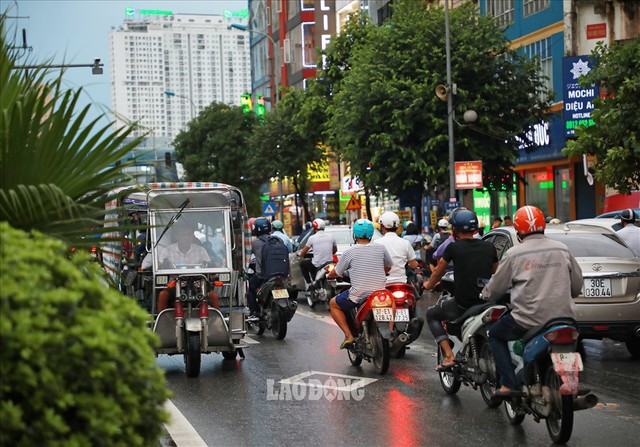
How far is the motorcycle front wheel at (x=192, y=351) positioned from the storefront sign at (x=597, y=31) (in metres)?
27.9

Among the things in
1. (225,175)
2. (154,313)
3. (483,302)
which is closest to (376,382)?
(483,302)

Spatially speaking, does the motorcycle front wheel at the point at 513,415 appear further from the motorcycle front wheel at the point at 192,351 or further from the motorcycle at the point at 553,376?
the motorcycle front wheel at the point at 192,351

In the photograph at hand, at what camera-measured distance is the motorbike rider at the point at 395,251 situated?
45.2 ft

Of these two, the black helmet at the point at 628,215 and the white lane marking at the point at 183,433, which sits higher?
the black helmet at the point at 628,215

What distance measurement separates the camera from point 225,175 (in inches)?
3482

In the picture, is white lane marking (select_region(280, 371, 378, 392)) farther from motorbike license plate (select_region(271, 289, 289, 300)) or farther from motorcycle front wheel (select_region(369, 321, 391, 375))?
motorbike license plate (select_region(271, 289, 289, 300))

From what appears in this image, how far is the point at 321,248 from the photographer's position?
22047 millimetres

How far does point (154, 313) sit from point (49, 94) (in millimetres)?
7497

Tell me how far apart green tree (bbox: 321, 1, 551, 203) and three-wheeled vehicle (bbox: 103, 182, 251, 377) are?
23615 mm

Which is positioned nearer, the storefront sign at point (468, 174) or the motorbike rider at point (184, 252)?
the motorbike rider at point (184, 252)

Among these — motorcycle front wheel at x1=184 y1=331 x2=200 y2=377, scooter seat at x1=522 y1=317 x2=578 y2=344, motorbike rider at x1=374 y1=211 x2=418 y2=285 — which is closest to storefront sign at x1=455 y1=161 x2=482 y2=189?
motorbike rider at x1=374 y1=211 x2=418 y2=285

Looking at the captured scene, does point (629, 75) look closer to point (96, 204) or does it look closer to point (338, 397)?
point (338, 397)

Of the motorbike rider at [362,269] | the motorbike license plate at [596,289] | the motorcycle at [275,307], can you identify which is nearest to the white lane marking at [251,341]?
the motorcycle at [275,307]

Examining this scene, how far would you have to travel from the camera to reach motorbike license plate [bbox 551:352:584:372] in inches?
313
